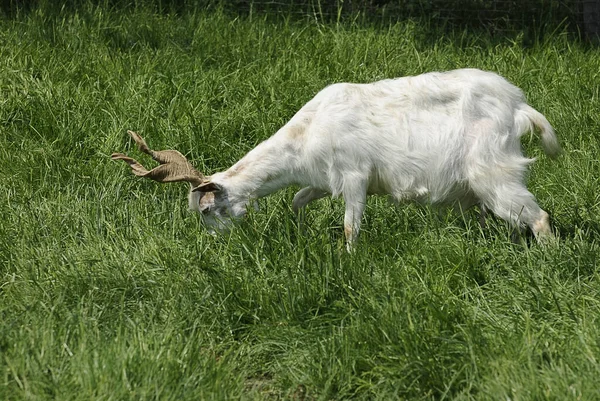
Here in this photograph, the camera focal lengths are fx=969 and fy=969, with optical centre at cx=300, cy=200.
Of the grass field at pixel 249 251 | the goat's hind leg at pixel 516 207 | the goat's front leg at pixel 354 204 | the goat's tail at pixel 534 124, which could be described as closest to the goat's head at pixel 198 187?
the grass field at pixel 249 251

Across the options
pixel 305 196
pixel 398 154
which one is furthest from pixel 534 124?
pixel 305 196

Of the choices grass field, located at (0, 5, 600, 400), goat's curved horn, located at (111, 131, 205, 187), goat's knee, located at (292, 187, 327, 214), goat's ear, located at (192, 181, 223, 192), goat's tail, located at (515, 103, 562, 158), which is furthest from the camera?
goat's knee, located at (292, 187, 327, 214)

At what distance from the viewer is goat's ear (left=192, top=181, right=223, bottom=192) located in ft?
18.3

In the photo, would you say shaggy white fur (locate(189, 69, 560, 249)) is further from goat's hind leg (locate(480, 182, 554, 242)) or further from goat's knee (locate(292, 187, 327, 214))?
goat's knee (locate(292, 187, 327, 214))

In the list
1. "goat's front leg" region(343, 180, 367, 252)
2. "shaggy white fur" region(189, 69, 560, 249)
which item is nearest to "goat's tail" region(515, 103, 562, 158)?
"shaggy white fur" region(189, 69, 560, 249)

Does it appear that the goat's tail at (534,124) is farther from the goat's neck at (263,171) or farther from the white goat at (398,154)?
the goat's neck at (263,171)

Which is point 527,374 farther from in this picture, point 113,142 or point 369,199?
point 113,142

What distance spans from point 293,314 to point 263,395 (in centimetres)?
52

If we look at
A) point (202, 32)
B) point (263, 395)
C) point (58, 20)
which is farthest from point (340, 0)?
point (263, 395)

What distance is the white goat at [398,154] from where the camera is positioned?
558 cm

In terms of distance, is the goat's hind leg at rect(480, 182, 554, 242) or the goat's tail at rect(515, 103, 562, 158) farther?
the goat's tail at rect(515, 103, 562, 158)

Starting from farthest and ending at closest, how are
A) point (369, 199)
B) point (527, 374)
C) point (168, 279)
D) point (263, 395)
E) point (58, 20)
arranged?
point (58, 20) < point (369, 199) < point (168, 279) < point (263, 395) < point (527, 374)

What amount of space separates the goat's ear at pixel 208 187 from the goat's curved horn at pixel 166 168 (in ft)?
0.18

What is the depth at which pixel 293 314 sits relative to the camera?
4742mm
